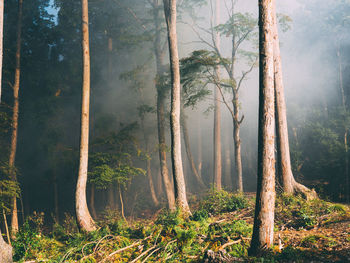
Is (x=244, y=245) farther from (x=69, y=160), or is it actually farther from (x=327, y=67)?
(x=327, y=67)

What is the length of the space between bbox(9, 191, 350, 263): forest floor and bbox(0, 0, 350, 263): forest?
37 mm

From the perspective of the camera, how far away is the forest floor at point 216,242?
4531 millimetres

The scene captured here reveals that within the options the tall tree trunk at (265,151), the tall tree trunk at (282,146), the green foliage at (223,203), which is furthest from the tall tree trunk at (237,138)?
the tall tree trunk at (265,151)

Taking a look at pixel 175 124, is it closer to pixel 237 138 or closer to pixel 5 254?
pixel 237 138

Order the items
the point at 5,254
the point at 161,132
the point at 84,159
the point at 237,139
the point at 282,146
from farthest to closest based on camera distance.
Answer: the point at 161,132, the point at 237,139, the point at 84,159, the point at 282,146, the point at 5,254

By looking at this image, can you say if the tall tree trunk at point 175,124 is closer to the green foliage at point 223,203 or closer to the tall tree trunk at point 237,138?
the green foliage at point 223,203

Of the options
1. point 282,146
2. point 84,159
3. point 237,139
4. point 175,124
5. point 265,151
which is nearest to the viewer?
point 265,151

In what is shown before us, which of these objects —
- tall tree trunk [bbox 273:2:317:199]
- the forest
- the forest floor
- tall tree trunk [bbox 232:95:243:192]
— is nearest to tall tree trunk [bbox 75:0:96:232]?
the forest

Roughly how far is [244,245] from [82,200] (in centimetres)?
588

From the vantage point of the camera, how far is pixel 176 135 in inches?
353

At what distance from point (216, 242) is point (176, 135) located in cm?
454

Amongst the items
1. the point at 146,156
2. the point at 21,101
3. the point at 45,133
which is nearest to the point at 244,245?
the point at 146,156

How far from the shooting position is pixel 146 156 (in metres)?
12.6

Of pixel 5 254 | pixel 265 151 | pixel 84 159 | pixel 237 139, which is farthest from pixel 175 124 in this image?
pixel 5 254
